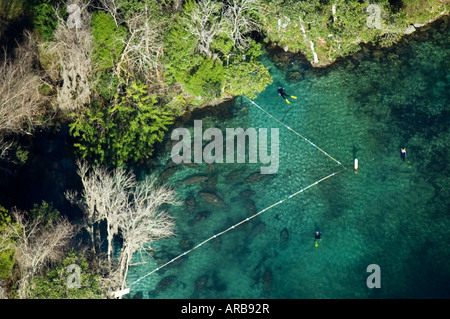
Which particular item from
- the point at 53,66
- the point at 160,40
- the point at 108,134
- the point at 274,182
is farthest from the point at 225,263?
the point at 53,66

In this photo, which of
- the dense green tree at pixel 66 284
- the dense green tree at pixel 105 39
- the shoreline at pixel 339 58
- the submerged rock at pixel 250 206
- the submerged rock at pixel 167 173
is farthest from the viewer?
the shoreline at pixel 339 58

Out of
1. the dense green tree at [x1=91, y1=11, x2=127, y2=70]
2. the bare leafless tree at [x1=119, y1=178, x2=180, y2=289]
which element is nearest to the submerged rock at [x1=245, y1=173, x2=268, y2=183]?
Result: the bare leafless tree at [x1=119, y1=178, x2=180, y2=289]

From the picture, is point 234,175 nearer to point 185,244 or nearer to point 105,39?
point 185,244

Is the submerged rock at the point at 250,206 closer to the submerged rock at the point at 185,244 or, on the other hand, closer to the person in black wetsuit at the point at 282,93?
the submerged rock at the point at 185,244

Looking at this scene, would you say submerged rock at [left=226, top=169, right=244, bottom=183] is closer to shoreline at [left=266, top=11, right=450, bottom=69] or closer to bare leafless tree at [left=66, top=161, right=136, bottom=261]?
bare leafless tree at [left=66, top=161, right=136, bottom=261]

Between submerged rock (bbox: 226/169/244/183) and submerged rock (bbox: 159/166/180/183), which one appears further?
submerged rock (bbox: 159/166/180/183)

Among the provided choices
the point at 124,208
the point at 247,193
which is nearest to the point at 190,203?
the point at 247,193

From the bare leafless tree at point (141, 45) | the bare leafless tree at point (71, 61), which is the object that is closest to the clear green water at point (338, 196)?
the bare leafless tree at point (141, 45)

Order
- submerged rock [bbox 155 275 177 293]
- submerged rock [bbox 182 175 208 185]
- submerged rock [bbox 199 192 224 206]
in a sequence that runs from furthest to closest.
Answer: submerged rock [bbox 182 175 208 185]
submerged rock [bbox 199 192 224 206]
submerged rock [bbox 155 275 177 293]
